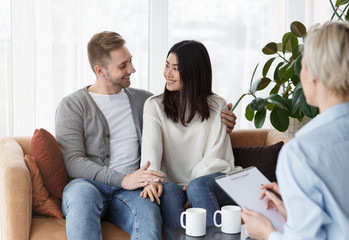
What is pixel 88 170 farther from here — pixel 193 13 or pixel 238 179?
pixel 193 13

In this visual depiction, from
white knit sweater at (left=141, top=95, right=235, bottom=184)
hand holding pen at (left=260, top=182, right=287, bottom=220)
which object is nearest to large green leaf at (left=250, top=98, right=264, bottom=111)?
white knit sweater at (left=141, top=95, right=235, bottom=184)

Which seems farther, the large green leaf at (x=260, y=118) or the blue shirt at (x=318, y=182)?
the large green leaf at (x=260, y=118)

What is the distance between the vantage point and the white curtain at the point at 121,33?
3402 millimetres

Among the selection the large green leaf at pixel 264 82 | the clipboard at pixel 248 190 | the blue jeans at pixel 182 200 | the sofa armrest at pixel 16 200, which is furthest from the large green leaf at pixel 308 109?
the sofa armrest at pixel 16 200

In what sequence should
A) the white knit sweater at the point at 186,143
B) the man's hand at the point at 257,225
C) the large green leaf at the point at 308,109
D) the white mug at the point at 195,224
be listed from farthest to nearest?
the large green leaf at the point at 308,109
the white knit sweater at the point at 186,143
the white mug at the point at 195,224
the man's hand at the point at 257,225

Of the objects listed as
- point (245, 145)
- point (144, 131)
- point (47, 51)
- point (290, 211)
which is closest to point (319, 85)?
point (290, 211)

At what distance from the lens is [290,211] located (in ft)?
4.07

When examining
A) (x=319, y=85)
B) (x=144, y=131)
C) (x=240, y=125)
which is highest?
(x=319, y=85)

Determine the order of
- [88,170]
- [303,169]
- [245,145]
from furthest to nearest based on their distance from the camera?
[245,145], [88,170], [303,169]

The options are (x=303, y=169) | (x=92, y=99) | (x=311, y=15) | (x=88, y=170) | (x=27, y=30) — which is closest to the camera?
(x=303, y=169)

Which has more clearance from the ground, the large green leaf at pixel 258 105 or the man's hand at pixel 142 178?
the large green leaf at pixel 258 105

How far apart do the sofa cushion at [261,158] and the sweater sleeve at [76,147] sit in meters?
0.73

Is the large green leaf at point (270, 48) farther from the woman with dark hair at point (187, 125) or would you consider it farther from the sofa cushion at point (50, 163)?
the sofa cushion at point (50, 163)

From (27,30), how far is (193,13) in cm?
123
